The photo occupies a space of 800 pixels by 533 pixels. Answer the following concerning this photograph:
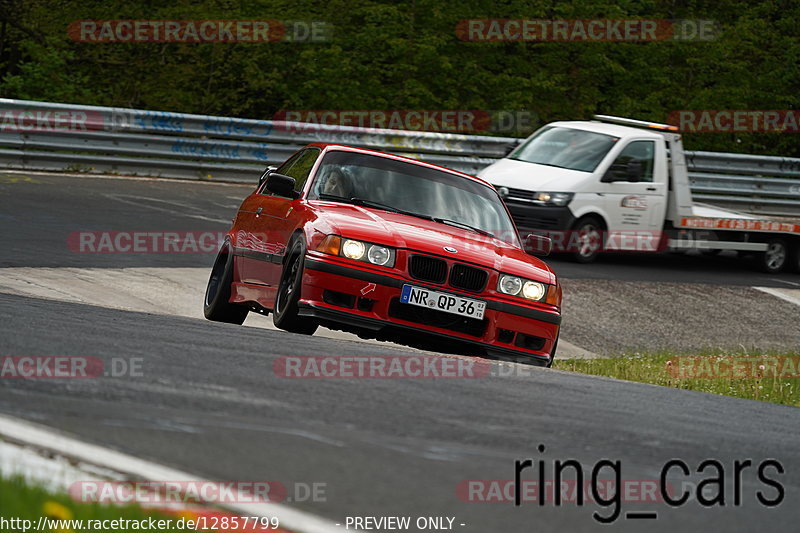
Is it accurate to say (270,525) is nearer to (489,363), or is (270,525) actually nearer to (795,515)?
(795,515)

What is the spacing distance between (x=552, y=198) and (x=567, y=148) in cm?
134

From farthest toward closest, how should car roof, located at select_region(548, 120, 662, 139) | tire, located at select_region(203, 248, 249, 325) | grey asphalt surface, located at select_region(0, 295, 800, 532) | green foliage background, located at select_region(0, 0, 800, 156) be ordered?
green foliage background, located at select_region(0, 0, 800, 156)
car roof, located at select_region(548, 120, 662, 139)
tire, located at select_region(203, 248, 249, 325)
grey asphalt surface, located at select_region(0, 295, 800, 532)

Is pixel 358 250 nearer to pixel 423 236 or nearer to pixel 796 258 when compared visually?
pixel 423 236

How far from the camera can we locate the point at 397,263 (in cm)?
807

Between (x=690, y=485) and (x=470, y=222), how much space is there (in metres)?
5.15

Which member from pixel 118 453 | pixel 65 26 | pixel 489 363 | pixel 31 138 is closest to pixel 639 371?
pixel 489 363

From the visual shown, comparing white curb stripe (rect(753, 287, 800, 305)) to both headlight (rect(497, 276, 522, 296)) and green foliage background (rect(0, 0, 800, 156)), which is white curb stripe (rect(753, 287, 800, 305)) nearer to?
headlight (rect(497, 276, 522, 296))

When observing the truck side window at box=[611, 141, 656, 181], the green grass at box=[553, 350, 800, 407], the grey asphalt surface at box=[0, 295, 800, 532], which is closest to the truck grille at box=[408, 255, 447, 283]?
the grey asphalt surface at box=[0, 295, 800, 532]

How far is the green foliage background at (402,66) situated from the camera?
26.0 meters

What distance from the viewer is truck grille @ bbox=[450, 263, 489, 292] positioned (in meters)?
8.20

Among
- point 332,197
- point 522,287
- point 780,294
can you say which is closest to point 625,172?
point 780,294

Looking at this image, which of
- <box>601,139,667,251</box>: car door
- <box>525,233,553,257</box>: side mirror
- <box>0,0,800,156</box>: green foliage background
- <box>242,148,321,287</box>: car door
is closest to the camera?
<box>242,148,321,287</box>: car door

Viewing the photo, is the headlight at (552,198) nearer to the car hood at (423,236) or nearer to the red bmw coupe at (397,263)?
the red bmw coupe at (397,263)

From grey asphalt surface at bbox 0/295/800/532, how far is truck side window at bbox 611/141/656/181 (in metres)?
10.6
